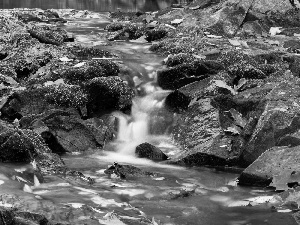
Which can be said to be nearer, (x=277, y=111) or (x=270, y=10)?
(x=277, y=111)

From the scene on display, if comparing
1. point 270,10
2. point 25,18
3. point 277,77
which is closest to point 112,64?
point 277,77

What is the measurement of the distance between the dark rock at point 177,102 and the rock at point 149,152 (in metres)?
1.74

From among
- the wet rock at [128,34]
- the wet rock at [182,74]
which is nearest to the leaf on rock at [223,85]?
the wet rock at [182,74]

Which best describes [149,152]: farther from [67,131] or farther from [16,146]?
[16,146]

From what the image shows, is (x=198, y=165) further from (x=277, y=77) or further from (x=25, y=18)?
(x=25, y=18)

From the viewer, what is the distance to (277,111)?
8258mm

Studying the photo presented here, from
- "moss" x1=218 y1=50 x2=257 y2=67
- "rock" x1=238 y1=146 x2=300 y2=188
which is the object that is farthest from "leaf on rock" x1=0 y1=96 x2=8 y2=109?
"rock" x1=238 y1=146 x2=300 y2=188

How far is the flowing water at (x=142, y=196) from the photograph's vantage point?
5.38 m

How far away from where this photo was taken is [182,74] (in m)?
11.4

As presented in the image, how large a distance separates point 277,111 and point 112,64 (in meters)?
4.82

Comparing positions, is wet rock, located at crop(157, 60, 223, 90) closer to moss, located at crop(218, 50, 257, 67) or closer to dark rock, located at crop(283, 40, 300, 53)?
moss, located at crop(218, 50, 257, 67)

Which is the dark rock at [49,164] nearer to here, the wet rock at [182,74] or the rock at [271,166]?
the rock at [271,166]

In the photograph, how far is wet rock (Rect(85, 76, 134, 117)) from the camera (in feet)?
34.1

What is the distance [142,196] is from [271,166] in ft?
6.37
